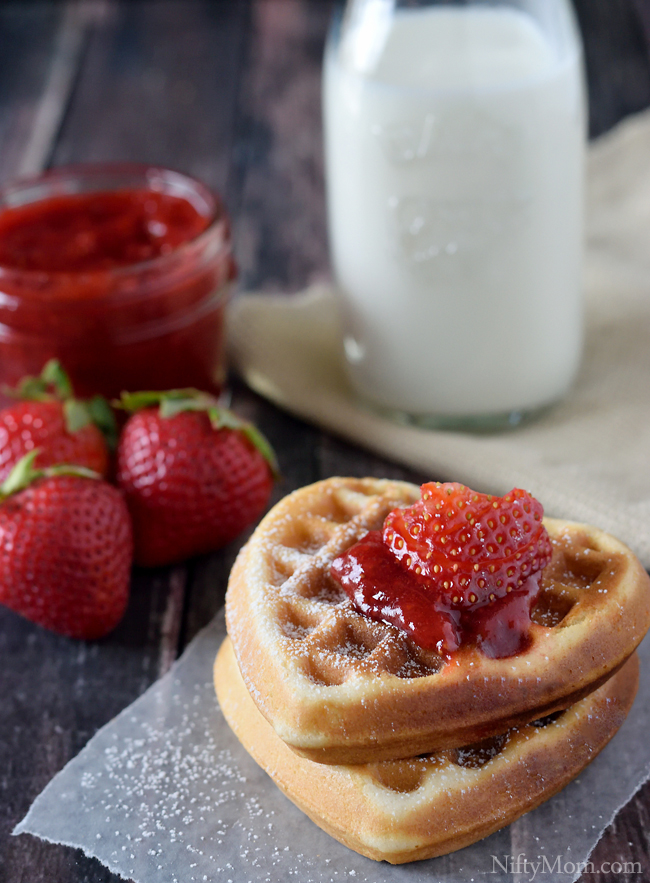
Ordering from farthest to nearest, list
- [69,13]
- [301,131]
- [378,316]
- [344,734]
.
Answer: [69,13]
[301,131]
[378,316]
[344,734]

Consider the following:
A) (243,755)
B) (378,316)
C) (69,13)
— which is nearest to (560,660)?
(243,755)

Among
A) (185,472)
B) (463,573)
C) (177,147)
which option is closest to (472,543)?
(463,573)

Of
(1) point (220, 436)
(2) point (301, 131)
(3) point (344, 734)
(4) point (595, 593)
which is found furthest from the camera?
(2) point (301, 131)

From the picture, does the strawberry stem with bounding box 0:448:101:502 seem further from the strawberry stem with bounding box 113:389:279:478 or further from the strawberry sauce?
the strawberry sauce

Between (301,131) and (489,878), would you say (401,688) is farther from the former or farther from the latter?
(301,131)

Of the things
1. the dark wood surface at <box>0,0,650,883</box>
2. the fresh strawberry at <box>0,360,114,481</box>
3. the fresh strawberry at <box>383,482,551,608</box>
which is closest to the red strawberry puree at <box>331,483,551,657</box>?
the fresh strawberry at <box>383,482,551,608</box>
